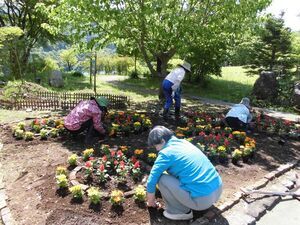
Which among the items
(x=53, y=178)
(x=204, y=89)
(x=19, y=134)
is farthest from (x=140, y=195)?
(x=204, y=89)

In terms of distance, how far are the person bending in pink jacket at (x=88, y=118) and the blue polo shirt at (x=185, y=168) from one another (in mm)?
3165

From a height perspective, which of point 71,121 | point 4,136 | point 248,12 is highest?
point 248,12

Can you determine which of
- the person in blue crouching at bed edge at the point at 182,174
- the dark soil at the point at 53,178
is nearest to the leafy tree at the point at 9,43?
the dark soil at the point at 53,178

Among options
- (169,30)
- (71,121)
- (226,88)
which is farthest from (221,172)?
(226,88)

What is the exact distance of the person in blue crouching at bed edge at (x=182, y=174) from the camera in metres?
3.97

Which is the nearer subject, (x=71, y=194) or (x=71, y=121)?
(x=71, y=194)

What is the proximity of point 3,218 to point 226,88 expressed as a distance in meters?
16.1

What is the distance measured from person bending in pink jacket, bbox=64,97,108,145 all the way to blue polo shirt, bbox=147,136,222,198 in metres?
3.16

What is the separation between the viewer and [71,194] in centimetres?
486

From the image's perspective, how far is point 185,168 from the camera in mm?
3969

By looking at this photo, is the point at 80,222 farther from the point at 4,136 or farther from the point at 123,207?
the point at 4,136

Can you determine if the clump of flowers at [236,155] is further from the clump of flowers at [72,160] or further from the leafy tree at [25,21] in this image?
the leafy tree at [25,21]

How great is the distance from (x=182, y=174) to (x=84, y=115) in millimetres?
3492

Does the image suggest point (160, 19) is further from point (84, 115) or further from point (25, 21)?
point (25, 21)
